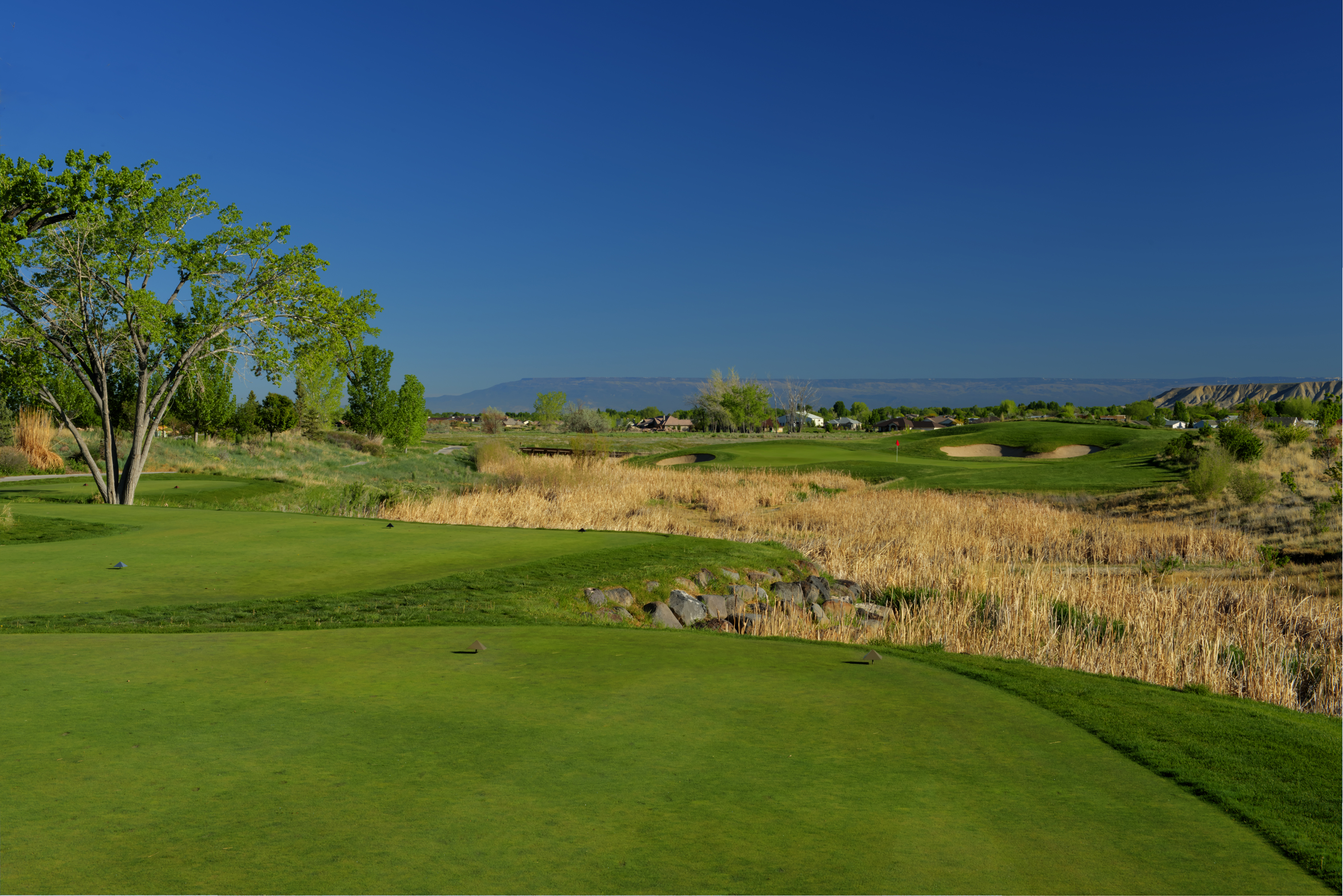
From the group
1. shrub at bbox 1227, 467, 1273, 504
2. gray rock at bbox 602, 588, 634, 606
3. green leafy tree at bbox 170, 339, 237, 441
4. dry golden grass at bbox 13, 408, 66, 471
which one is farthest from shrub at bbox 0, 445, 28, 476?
shrub at bbox 1227, 467, 1273, 504

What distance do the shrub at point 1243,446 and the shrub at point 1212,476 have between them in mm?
1343

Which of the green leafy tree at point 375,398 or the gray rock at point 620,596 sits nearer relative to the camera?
the gray rock at point 620,596

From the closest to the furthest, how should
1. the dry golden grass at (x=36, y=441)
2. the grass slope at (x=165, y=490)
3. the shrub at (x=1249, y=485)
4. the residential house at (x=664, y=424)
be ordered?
the grass slope at (x=165, y=490)
the shrub at (x=1249, y=485)
the dry golden grass at (x=36, y=441)
the residential house at (x=664, y=424)

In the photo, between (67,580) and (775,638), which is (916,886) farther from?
(67,580)

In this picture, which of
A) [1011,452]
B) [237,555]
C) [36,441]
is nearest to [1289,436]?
[1011,452]

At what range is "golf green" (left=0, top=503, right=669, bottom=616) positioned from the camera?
9.08 meters

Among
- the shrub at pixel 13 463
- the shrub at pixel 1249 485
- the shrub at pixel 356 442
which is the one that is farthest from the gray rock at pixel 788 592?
the shrub at pixel 356 442

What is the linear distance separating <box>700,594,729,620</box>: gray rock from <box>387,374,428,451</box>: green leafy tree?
50894 millimetres

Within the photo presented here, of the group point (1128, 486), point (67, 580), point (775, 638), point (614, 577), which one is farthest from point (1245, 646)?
point (1128, 486)

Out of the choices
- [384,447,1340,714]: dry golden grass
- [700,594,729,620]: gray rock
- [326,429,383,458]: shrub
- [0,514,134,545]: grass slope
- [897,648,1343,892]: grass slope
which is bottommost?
[384,447,1340,714]: dry golden grass

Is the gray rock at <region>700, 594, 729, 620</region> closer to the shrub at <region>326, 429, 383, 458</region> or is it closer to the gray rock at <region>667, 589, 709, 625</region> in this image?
the gray rock at <region>667, 589, 709, 625</region>

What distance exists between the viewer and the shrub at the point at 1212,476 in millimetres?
25781

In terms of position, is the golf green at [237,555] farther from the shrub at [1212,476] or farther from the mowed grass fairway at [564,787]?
the shrub at [1212,476]

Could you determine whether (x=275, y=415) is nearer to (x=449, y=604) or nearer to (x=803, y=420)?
(x=449, y=604)
